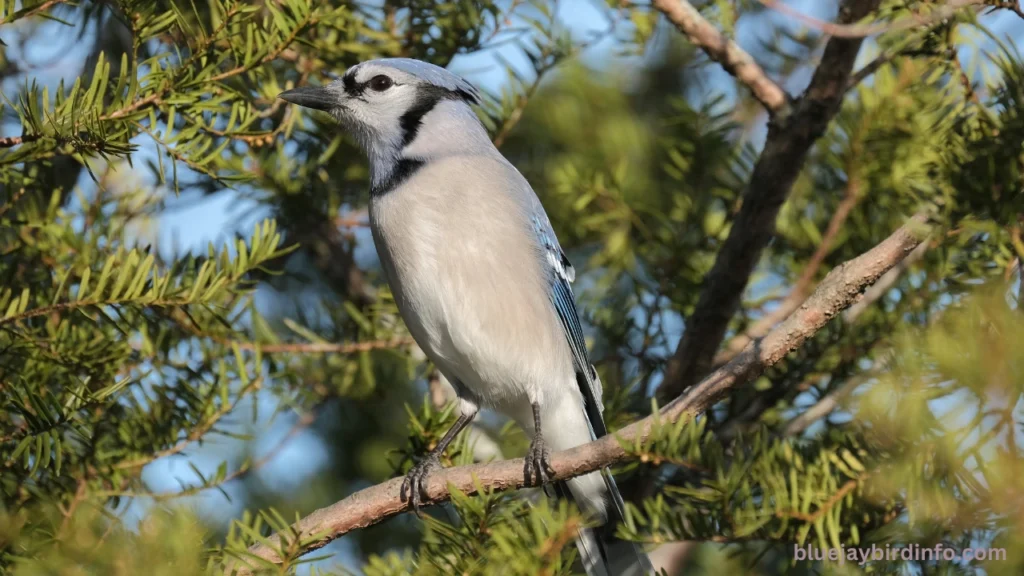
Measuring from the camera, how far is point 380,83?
2.26 metres

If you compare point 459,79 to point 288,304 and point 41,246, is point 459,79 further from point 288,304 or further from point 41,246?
point 41,246

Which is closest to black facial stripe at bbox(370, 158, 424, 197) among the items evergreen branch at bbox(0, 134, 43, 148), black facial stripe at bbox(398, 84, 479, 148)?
black facial stripe at bbox(398, 84, 479, 148)

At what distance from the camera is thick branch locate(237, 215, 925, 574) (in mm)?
1267

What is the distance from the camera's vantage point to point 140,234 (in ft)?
6.96

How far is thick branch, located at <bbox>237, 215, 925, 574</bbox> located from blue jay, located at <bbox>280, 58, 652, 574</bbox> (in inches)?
12.8

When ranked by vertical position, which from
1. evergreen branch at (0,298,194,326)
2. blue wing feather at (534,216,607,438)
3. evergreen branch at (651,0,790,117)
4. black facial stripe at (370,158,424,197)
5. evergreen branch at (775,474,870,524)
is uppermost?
evergreen branch at (651,0,790,117)

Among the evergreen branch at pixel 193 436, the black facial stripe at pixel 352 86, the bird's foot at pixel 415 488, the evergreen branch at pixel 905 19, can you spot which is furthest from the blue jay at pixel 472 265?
the evergreen branch at pixel 905 19

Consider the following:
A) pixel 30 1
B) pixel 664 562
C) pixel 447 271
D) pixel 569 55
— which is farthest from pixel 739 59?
pixel 30 1

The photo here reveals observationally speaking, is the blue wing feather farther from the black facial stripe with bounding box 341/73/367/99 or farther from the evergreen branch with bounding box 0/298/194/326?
the evergreen branch with bounding box 0/298/194/326

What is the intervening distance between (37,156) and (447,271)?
0.88 metres

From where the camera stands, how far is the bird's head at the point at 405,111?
222 cm

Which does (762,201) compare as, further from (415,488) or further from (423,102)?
(423,102)

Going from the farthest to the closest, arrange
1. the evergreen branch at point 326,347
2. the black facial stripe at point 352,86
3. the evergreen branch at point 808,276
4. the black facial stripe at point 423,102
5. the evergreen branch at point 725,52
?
the black facial stripe at point 423,102, the black facial stripe at point 352,86, the evergreen branch at point 808,276, the evergreen branch at point 326,347, the evergreen branch at point 725,52

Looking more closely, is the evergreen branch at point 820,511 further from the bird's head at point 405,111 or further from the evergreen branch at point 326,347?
the bird's head at point 405,111
